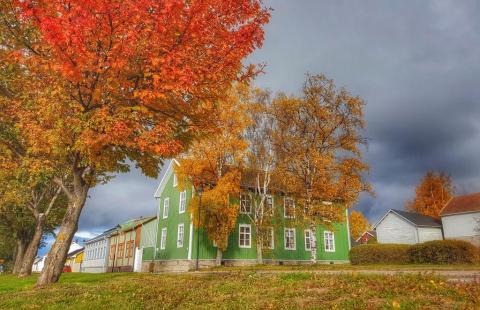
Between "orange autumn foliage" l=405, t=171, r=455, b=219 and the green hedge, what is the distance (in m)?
38.1

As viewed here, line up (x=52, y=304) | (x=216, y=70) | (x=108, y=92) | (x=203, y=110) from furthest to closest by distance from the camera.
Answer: (x=203, y=110) → (x=108, y=92) → (x=216, y=70) → (x=52, y=304)

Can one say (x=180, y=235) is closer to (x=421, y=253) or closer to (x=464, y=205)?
(x=421, y=253)

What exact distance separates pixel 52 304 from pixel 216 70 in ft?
21.7

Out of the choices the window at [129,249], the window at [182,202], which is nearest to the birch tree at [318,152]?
the window at [182,202]

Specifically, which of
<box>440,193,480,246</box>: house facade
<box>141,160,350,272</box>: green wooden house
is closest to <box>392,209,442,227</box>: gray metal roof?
<box>440,193,480,246</box>: house facade

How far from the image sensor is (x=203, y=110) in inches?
487

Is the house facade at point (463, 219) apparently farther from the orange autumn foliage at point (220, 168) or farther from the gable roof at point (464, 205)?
the orange autumn foliage at point (220, 168)

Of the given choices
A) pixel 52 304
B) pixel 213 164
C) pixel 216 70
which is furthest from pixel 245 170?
pixel 52 304

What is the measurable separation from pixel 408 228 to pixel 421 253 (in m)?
25.7

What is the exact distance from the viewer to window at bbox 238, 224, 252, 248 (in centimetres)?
3438

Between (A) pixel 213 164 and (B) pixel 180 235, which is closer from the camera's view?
(A) pixel 213 164

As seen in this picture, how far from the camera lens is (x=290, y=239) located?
37594mm

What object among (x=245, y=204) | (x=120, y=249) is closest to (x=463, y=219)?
(x=245, y=204)

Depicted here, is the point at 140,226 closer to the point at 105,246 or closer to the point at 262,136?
the point at 105,246
